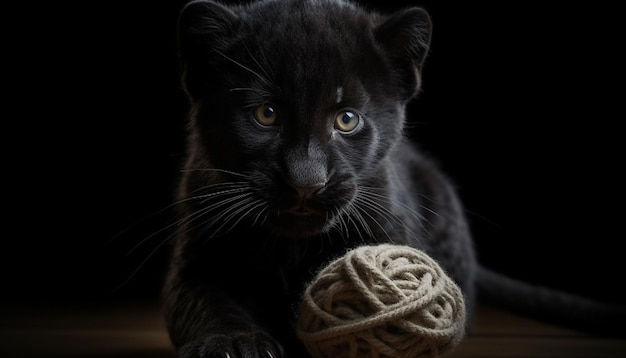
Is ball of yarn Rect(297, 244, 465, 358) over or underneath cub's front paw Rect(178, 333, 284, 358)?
over

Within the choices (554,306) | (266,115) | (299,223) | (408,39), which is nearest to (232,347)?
(299,223)

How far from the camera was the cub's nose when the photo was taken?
71.4 inches

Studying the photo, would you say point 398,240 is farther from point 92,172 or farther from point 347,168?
point 92,172

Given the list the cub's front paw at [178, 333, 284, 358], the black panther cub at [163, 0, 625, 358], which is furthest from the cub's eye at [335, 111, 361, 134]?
the cub's front paw at [178, 333, 284, 358]

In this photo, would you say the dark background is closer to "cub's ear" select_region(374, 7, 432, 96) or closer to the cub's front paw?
"cub's ear" select_region(374, 7, 432, 96)

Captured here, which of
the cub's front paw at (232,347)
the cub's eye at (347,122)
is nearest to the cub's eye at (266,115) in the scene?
the cub's eye at (347,122)

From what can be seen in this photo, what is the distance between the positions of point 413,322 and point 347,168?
43cm

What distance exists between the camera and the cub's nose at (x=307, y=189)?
181 centimetres

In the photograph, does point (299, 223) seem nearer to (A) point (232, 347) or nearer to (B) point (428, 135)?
(A) point (232, 347)

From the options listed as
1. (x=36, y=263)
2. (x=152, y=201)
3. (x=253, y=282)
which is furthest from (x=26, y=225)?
(x=253, y=282)

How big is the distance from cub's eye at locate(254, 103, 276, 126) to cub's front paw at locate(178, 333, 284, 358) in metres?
0.51

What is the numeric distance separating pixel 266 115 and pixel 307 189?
240 millimetres

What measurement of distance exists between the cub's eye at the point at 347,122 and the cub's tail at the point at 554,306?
1292 millimetres

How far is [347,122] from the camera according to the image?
1990 mm
